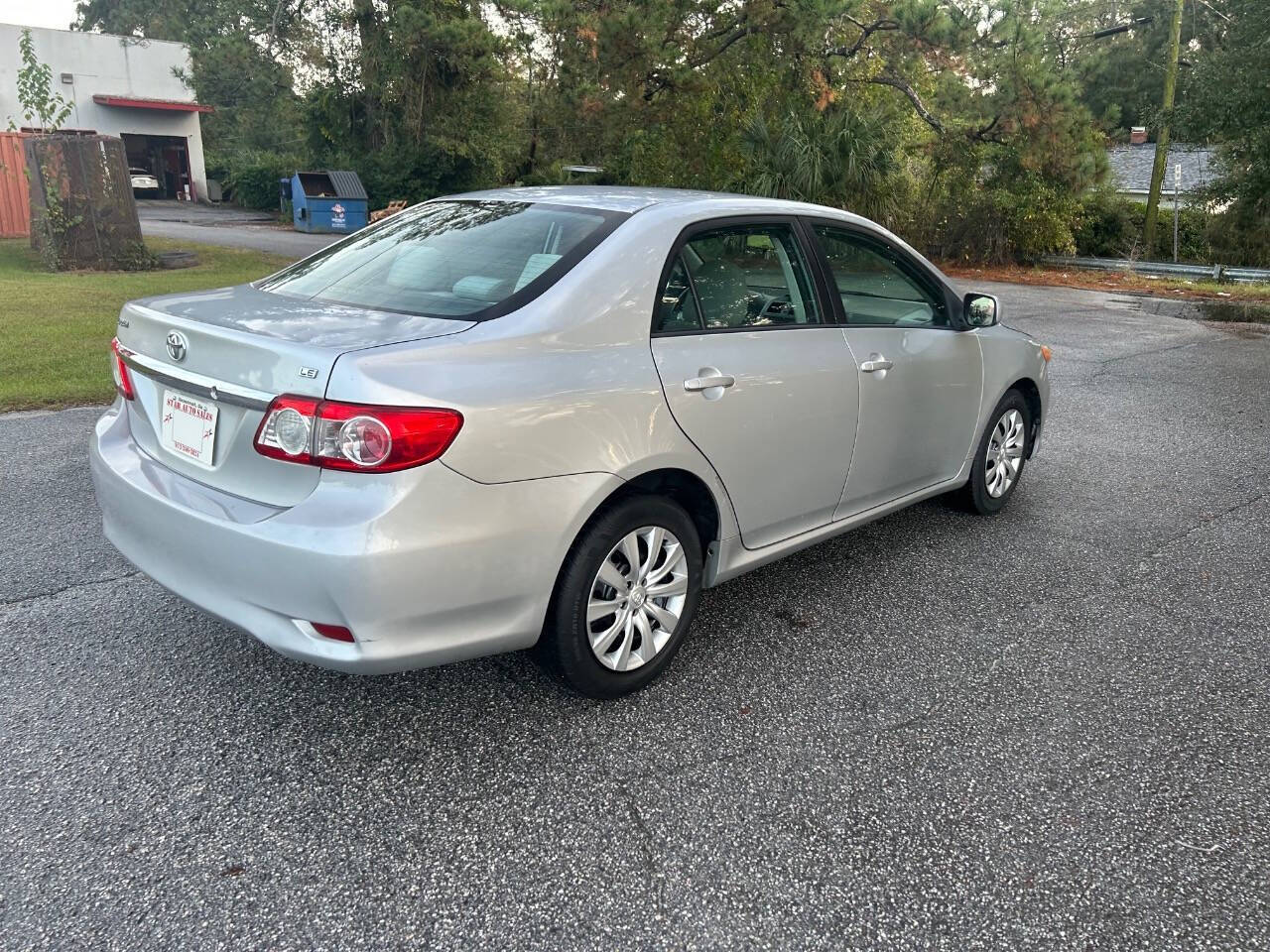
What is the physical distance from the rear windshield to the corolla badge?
48cm

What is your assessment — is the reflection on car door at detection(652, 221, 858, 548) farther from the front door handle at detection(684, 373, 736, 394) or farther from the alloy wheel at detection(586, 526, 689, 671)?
the alloy wheel at detection(586, 526, 689, 671)

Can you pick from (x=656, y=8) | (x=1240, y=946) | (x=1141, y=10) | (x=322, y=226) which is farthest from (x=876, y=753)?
(x=1141, y=10)

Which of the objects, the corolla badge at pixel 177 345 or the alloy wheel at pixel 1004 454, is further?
the alloy wheel at pixel 1004 454

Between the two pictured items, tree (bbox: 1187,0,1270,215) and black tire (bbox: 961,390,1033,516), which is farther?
tree (bbox: 1187,0,1270,215)

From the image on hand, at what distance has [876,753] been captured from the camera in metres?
2.99

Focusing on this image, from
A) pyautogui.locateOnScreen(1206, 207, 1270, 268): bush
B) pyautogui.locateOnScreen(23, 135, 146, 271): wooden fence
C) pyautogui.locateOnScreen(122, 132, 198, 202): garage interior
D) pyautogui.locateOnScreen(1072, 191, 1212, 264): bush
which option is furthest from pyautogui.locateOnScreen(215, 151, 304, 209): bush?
pyautogui.locateOnScreen(1206, 207, 1270, 268): bush

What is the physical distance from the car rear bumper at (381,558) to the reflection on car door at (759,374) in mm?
554

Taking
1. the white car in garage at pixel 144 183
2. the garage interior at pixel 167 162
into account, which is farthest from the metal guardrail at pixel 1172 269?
the garage interior at pixel 167 162

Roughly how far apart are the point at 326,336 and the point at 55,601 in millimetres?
1968

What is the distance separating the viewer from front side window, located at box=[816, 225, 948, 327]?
13.2 ft

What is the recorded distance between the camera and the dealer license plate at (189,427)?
9.34ft

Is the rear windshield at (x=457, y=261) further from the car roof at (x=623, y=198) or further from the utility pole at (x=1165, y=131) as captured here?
the utility pole at (x=1165, y=131)

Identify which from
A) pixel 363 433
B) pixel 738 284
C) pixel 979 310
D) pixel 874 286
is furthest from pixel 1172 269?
pixel 363 433

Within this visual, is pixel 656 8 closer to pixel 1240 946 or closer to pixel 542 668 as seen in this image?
pixel 542 668
